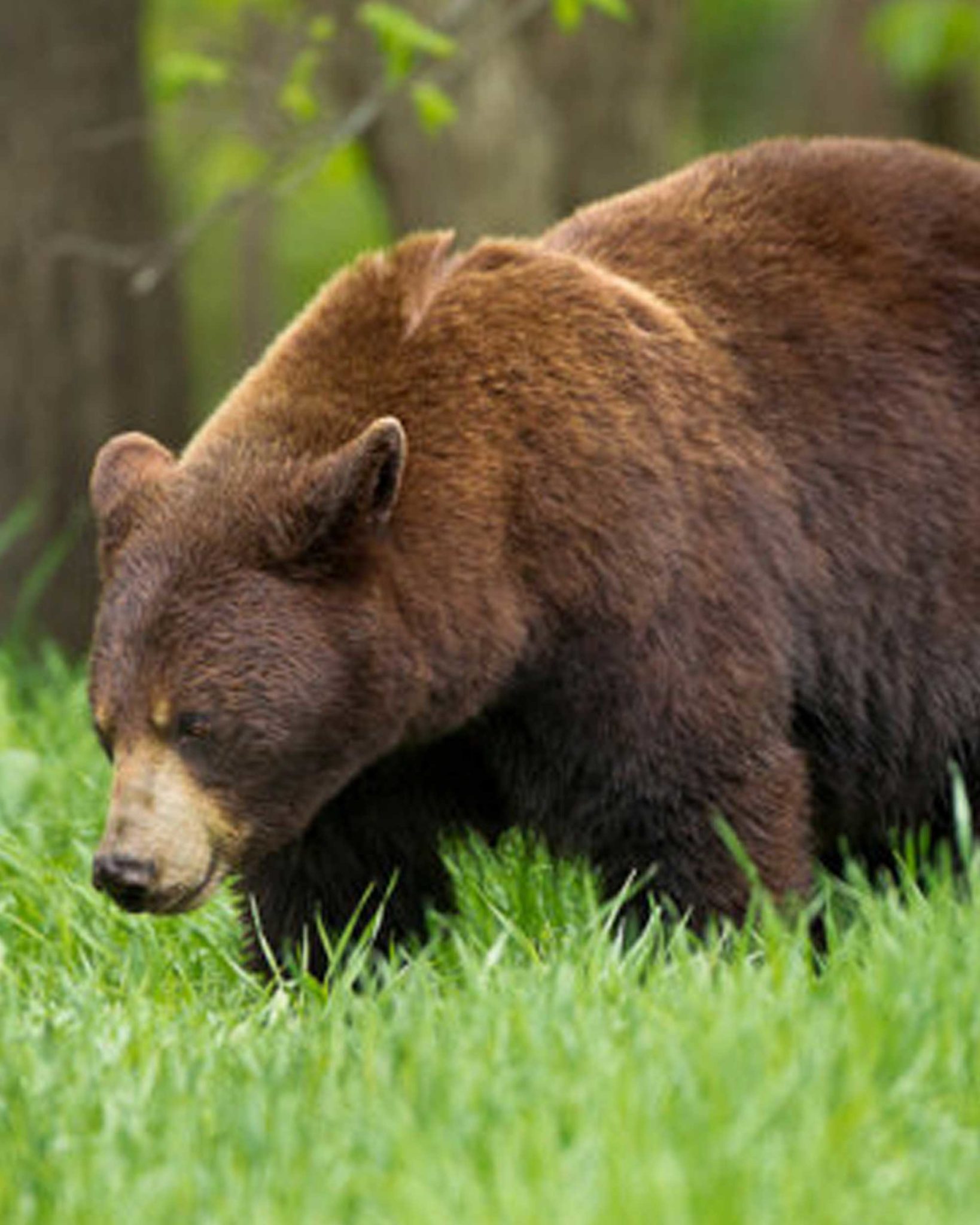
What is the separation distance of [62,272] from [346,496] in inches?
202

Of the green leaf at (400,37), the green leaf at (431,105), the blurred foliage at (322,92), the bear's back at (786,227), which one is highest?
the green leaf at (400,37)

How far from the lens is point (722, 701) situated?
16.4ft

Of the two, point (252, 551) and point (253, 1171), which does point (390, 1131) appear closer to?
point (253, 1171)

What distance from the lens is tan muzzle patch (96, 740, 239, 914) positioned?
4.47m

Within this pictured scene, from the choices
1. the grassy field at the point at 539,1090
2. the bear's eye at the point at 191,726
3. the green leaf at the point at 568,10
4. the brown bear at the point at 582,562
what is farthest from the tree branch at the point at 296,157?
the grassy field at the point at 539,1090

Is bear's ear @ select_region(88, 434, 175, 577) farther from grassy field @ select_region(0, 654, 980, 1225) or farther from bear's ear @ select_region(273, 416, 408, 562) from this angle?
grassy field @ select_region(0, 654, 980, 1225)

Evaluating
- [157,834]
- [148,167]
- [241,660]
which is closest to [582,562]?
[241,660]

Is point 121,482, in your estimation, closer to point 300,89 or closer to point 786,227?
point 786,227

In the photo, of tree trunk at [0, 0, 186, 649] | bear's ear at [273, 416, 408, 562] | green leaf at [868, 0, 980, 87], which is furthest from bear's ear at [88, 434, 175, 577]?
green leaf at [868, 0, 980, 87]

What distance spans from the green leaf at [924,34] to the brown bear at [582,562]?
615 centimetres

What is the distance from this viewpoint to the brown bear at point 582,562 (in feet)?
15.2

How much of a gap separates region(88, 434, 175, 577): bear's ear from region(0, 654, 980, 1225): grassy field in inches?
31.8

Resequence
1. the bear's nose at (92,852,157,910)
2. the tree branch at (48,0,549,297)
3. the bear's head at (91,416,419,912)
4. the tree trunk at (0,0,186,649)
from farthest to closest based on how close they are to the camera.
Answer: the tree trunk at (0,0,186,649)
the tree branch at (48,0,549,297)
the bear's head at (91,416,419,912)
the bear's nose at (92,852,157,910)

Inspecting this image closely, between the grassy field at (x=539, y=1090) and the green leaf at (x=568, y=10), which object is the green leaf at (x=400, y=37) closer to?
the green leaf at (x=568, y=10)
